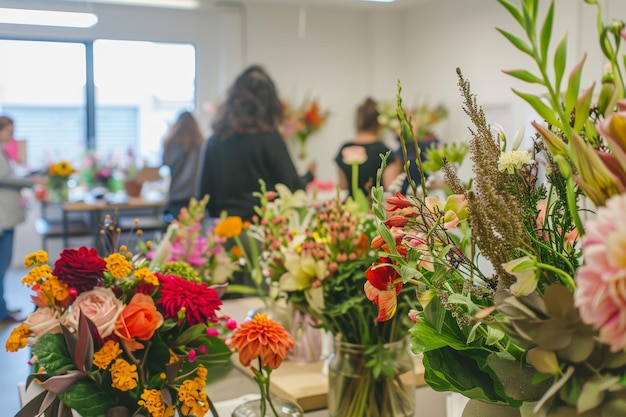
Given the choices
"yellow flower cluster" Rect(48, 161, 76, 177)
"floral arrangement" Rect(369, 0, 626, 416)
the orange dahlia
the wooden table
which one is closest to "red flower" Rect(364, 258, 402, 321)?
"floral arrangement" Rect(369, 0, 626, 416)

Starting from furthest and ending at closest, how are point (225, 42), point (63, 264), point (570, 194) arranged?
point (225, 42) → point (63, 264) → point (570, 194)

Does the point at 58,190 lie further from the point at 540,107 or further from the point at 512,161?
the point at 540,107

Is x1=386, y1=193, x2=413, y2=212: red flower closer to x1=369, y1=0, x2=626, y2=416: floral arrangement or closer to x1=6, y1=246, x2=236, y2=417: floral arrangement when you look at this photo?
x1=369, y1=0, x2=626, y2=416: floral arrangement

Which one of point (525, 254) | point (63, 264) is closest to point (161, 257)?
point (63, 264)

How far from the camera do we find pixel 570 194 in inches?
28.4

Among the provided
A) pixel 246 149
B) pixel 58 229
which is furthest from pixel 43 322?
pixel 58 229

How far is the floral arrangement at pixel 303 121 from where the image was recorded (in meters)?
7.40

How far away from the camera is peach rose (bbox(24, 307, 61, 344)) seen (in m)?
1.17

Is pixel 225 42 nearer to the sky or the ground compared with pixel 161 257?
nearer to the sky

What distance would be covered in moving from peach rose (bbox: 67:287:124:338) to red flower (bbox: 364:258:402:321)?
428 millimetres

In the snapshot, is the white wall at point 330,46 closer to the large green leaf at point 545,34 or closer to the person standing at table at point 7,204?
the person standing at table at point 7,204

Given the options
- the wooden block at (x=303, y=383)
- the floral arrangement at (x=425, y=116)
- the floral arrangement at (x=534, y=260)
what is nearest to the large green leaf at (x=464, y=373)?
the floral arrangement at (x=534, y=260)

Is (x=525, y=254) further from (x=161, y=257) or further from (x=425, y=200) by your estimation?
(x=161, y=257)

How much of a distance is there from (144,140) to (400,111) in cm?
756
